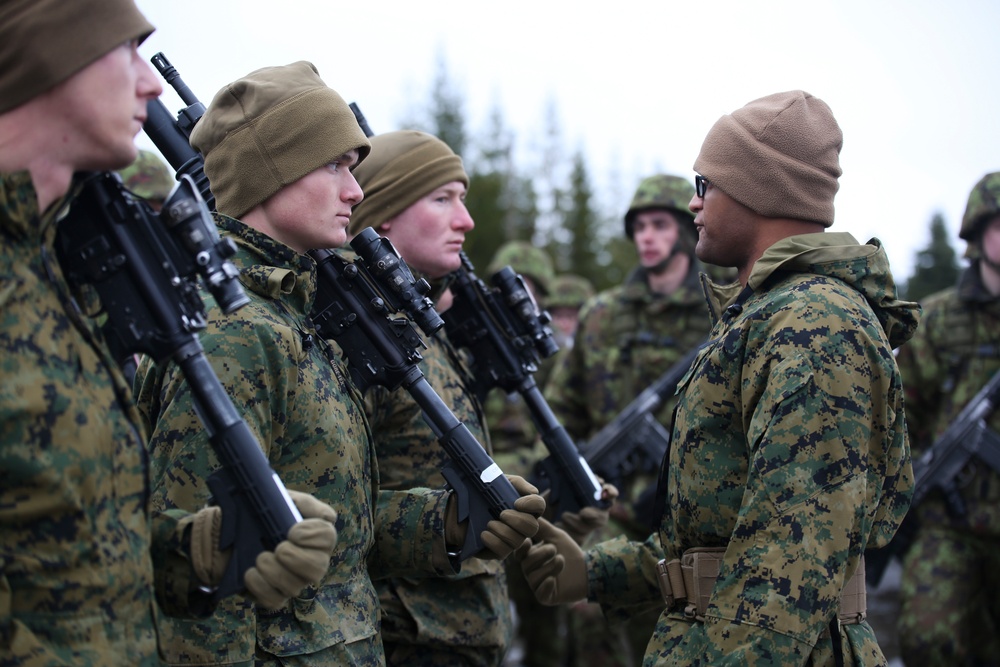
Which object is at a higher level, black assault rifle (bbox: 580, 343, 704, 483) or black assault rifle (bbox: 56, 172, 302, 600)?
black assault rifle (bbox: 56, 172, 302, 600)

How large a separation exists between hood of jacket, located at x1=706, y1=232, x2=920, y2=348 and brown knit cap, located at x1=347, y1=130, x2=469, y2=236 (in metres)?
1.78

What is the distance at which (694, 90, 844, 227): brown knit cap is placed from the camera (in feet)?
11.1

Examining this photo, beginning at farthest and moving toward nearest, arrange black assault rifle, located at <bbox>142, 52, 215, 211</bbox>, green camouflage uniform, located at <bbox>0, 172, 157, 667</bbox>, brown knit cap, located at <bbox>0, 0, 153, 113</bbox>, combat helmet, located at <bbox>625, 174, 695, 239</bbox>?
combat helmet, located at <bbox>625, 174, 695, 239</bbox>, black assault rifle, located at <bbox>142, 52, 215, 211</bbox>, brown knit cap, located at <bbox>0, 0, 153, 113</bbox>, green camouflage uniform, located at <bbox>0, 172, 157, 667</bbox>

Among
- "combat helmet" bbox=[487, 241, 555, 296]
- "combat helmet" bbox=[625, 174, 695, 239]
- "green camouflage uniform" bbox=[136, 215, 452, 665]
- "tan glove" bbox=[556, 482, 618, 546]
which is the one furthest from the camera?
"combat helmet" bbox=[487, 241, 555, 296]

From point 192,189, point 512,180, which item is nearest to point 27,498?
point 192,189

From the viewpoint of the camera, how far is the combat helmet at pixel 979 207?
6965 millimetres

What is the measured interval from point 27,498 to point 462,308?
3015 millimetres

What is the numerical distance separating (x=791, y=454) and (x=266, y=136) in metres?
1.90

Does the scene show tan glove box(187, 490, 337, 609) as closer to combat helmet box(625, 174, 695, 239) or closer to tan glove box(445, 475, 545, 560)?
tan glove box(445, 475, 545, 560)

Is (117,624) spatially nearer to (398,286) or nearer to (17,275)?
(17,275)

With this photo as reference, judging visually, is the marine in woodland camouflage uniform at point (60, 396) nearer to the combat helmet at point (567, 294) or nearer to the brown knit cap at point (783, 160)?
the brown knit cap at point (783, 160)

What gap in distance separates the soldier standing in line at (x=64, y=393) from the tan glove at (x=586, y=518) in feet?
8.33

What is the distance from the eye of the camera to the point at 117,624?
6.96 ft

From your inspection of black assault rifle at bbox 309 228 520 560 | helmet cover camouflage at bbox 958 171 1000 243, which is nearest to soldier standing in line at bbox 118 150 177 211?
black assault rifle at bbox 309 228 520 560
